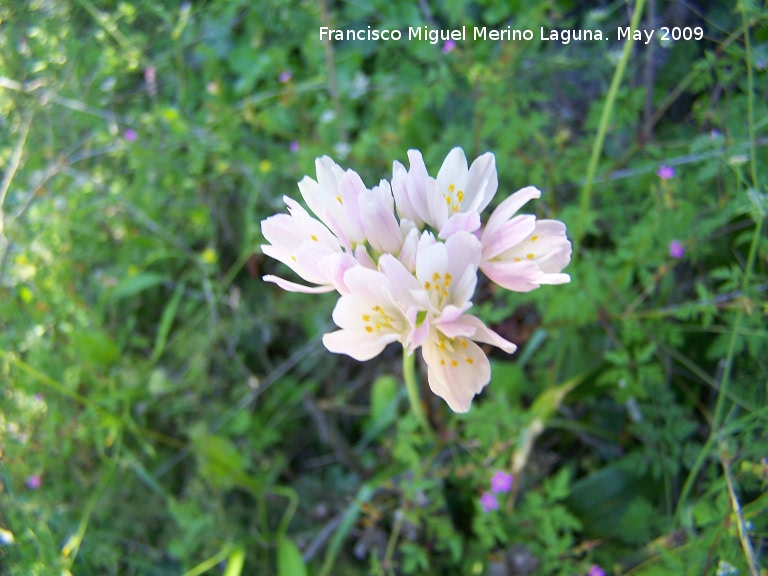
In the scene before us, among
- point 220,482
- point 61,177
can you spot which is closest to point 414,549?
point 220,482

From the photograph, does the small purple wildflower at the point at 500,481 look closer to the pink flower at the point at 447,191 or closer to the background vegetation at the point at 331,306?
the background vegetation at the point at 331,306

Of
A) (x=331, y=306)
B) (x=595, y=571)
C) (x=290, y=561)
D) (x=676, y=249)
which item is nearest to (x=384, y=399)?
(x=331, y=306)

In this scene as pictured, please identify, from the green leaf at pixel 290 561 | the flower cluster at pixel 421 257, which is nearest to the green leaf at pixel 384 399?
the green leaf at pixel 290 561

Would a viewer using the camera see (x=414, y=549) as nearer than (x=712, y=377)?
Yes

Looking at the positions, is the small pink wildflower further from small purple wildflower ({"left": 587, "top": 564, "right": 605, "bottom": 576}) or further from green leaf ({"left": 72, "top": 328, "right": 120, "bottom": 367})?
small purple wildflower ({"left": 587, "top": 564, "right": 605, "bottom": 576})

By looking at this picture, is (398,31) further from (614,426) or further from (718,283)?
(614,426)
